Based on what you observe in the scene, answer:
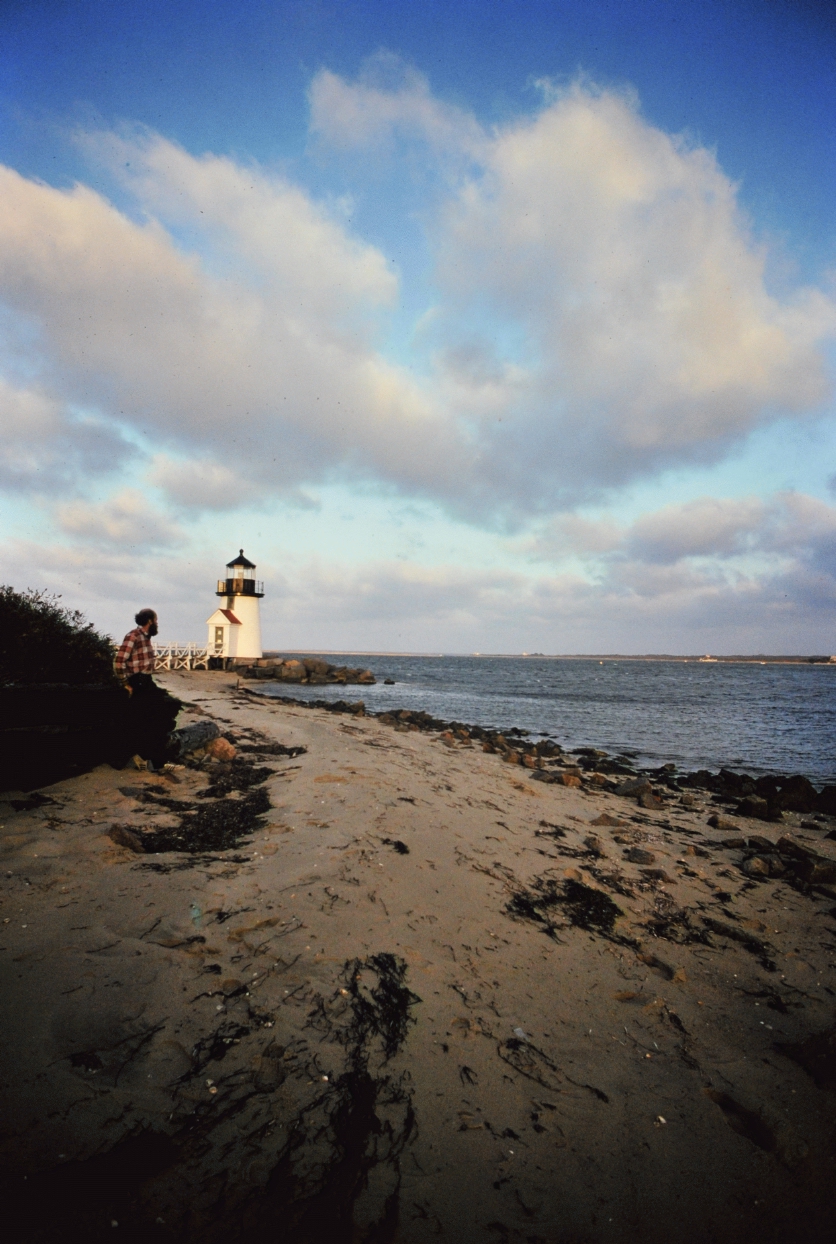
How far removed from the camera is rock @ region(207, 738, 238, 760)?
32.4 feet

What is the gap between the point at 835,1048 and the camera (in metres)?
3.64

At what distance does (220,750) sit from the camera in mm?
9953

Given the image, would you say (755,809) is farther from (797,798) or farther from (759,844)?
(759,844)

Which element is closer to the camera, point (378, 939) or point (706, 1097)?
point (706, 1097)

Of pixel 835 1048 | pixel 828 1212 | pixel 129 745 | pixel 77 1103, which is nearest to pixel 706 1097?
pixel 828 1212

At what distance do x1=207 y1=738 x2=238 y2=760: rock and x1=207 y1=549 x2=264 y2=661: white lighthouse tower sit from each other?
127 ft

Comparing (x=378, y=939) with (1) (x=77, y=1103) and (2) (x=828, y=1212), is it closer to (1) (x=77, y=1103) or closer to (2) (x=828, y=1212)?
(1) (x=77, y=1103)

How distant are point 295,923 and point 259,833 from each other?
2.25 meters

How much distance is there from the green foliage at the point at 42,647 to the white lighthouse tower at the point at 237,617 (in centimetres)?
3789

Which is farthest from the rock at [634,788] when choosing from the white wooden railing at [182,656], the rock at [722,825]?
the white wooden railing at [182,656]

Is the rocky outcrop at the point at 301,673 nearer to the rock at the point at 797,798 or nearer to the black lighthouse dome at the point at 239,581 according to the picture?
the black lighthouse dome at the point at 239,581

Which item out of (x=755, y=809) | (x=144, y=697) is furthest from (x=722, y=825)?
(x=144, y=697)

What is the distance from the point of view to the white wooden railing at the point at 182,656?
133 ft

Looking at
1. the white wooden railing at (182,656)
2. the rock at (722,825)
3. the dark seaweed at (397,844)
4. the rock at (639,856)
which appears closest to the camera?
the dark seaweed at (397,844)
